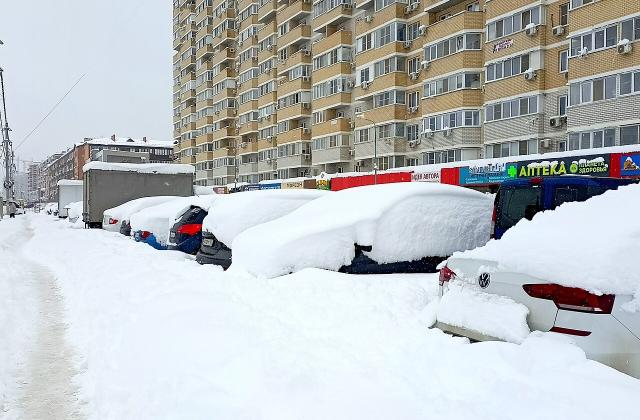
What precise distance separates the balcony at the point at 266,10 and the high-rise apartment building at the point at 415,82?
229mm

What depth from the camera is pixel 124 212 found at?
19703mm

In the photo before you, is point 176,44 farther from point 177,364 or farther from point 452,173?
point 177,364

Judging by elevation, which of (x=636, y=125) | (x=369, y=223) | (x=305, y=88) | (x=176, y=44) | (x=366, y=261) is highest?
(x=176, y=44)

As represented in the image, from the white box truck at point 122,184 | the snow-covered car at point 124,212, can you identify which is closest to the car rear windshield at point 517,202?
the snow-covered car at point 124,212

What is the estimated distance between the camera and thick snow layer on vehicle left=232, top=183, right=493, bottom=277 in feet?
24.2

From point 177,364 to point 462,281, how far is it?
2.40 m

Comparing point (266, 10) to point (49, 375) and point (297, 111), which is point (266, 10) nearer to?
point (297, 111)

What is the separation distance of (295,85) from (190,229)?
40.5 m

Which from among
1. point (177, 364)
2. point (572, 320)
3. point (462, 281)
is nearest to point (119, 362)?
point (177, 364)

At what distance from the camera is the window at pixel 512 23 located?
28.1 metres

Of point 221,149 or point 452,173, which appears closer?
point 452,173

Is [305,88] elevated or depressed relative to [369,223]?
elevated

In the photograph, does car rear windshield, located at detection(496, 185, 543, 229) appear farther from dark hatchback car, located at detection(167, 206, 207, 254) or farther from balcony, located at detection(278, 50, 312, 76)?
balcony, located at detection(278, 50, 312, 76)

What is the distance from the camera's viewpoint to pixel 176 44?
84812 millimetres
